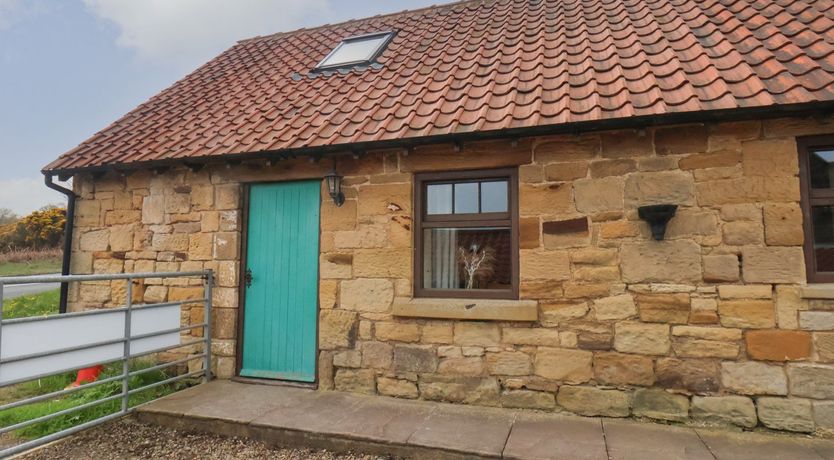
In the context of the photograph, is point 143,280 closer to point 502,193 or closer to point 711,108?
point 502,193

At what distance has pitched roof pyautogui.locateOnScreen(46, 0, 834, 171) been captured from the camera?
372 cm

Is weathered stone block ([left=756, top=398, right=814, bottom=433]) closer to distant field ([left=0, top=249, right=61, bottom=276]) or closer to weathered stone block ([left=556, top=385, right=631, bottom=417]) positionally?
weathered stone block ([left=556, top=385, right=631, bottom=417])

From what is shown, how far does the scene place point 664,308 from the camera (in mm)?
3645

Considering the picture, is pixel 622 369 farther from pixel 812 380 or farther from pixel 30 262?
pixel 30 262

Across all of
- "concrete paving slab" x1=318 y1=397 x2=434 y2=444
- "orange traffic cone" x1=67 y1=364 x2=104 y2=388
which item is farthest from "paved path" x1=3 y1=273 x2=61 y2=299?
"concrete paving slab" x1=318 y1=397 x2=434 y2=444

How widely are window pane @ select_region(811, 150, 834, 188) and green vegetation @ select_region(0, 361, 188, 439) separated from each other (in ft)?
21.2

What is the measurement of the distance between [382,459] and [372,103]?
3.66 metres

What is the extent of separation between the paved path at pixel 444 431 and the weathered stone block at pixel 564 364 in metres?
0.34

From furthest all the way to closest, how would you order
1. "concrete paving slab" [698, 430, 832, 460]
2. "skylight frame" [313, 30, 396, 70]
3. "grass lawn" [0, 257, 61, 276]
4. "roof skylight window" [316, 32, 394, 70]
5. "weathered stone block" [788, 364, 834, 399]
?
Answer: "grass lawn" [0, 257, 61, 276], "roof skylight window" [316, 32, 394, 70], "skylight frame" [313, 30, 396, 70], "weathered stone block" [788, 364, 834, 399], "concrete paving slab" [698, 430, 832, 460]

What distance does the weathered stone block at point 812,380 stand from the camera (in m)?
3.30

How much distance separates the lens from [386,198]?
14.6 ft

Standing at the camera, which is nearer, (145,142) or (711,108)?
(711,108)

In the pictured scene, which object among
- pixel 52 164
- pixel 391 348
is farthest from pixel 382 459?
pixel 52 164

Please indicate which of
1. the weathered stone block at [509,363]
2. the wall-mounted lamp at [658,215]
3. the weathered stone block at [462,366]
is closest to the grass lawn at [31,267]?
the weathered stone block at [462,366]
